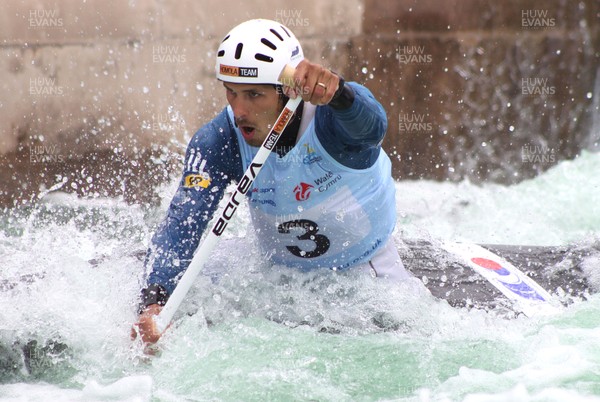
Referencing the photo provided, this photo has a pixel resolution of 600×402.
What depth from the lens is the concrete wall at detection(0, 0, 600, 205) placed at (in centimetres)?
675

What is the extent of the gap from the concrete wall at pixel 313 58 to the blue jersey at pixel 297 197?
3.33 m

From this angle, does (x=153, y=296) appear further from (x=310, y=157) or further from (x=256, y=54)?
(x=256, y=54)

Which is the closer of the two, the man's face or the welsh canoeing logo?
the man's face

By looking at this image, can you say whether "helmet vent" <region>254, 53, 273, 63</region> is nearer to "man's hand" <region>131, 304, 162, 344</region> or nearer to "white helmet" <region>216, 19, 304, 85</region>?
"white helmet" <region>216, 19, 304, 85</region>

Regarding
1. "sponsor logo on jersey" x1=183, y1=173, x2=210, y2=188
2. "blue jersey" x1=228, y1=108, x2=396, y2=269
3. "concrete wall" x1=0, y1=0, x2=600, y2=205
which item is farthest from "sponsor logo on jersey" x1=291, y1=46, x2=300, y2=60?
Result: "concrete wall" x1=0, y1=0, x2=600, y2=205

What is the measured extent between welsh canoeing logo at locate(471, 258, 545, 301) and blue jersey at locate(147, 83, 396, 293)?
814 millimetres

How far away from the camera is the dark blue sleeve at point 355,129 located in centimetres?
297

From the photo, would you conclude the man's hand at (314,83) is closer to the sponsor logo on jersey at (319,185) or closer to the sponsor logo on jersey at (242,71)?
the sponsor logo on jersey at (242,71)

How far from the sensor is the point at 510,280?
4.05m

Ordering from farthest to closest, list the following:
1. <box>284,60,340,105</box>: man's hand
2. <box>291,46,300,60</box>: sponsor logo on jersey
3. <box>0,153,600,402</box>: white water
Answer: <box>291,46,300,60</box>: sponsor logo on jersey < <box>0,153,600,402</box>: white water < <box>284,60,340,105</box>: man's hand

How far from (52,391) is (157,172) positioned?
4068 millimetres

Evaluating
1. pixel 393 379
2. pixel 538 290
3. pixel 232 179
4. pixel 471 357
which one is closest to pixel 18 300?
pixel 232 179

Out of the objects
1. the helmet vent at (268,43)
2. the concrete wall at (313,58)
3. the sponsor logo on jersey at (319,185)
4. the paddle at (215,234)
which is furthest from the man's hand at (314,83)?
the concrete wall at (313,58)

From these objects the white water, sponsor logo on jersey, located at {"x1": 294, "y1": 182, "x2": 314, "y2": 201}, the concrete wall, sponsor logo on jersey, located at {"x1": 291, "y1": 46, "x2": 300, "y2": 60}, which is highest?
sponsor logo on jersey, located at {"x1": 291, "y1": 46, "x2": 300, "y2": 60}
